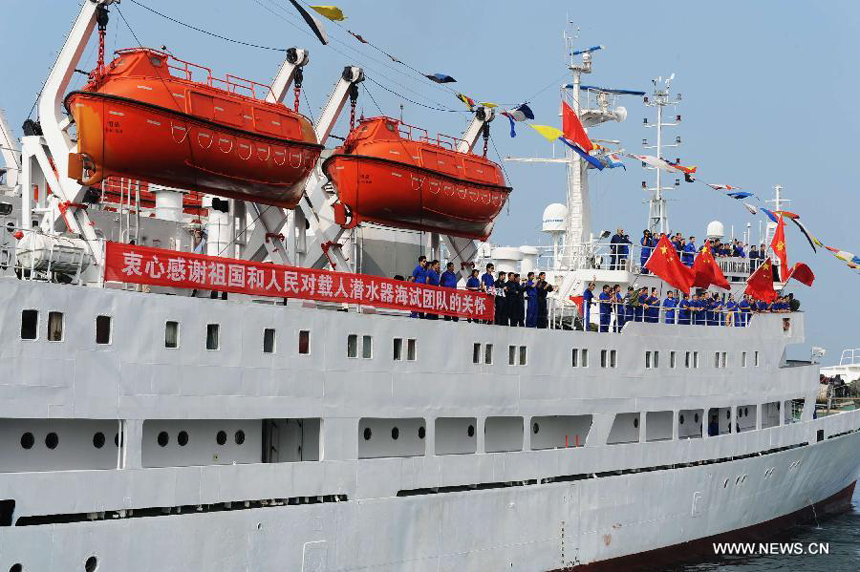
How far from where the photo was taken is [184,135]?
15.9 meters

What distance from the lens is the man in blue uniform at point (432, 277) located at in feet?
64.7

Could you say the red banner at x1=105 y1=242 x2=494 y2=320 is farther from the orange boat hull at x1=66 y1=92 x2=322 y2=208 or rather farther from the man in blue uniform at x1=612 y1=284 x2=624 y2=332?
the man in blue uniform at x1=612 y1=284 x2=624 y2=332

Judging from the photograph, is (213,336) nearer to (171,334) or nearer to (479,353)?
(171,334)

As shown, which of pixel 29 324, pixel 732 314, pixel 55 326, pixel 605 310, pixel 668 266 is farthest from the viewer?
pixel 732 314

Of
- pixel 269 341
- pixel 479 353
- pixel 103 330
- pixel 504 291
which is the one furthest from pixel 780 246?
pixel 103 330

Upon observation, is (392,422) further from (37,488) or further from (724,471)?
(724,471)

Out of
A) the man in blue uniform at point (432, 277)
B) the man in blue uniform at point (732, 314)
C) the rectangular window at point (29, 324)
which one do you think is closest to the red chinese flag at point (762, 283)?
the man in blue uniform at point (732, 314)

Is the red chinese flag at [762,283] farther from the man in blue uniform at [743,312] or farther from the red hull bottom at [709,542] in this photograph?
the red hull bottom at [709,542]

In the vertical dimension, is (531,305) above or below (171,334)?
above

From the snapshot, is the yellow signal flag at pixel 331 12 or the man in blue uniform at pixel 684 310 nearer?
the yellow signal flag at pixel 331 12

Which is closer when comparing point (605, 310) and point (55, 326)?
Result: point (55, 326)

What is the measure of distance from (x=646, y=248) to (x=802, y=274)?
666 centimetres

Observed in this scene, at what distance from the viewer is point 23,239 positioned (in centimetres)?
1499

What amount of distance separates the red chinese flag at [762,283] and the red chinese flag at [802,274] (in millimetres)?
2843
